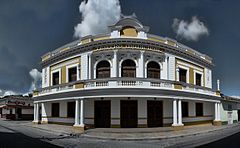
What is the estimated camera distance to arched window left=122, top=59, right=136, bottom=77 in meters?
19.8

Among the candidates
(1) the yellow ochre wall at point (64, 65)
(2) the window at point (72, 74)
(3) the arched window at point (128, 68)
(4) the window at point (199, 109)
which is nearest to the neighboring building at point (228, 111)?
(4) the window at point (199, 109)

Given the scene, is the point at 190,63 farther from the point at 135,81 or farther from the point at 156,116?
the point at 135,81

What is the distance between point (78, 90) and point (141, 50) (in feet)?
22.4

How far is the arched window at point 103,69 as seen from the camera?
65.5ft

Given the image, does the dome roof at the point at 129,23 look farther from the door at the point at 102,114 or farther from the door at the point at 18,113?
the door at the point at 18,113

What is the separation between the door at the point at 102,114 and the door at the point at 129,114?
118 centimetres

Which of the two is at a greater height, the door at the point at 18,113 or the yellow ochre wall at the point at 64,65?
the yellow ochre wall at the point at 64,65

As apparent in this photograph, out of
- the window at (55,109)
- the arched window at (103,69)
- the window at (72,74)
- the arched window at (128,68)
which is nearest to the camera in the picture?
the arched window at (128,68)

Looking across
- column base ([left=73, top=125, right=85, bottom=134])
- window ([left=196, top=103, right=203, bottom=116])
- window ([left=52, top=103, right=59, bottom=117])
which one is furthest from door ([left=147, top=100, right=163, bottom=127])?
window ([left=52, top=103, right=59, bottom=117])

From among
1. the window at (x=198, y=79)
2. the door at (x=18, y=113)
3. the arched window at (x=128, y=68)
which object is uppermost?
the arched window at (x=128, y=68)

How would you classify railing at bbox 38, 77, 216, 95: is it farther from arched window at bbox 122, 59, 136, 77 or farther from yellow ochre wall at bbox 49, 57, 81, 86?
yellow ochre wall at bbox 49, 57, 81, 86

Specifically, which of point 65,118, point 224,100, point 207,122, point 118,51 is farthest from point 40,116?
point 224,100

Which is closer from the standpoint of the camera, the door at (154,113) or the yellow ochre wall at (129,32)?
the door at (154,113)

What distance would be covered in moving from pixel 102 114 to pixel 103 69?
166 inches
